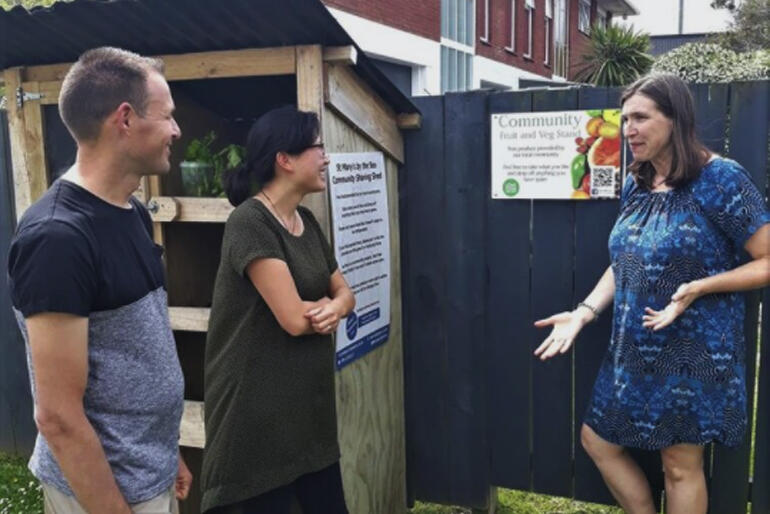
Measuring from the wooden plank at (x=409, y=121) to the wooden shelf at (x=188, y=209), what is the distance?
0.96 metres

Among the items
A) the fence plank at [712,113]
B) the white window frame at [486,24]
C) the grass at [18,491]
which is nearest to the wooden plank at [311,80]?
the fence plank at [712,113]

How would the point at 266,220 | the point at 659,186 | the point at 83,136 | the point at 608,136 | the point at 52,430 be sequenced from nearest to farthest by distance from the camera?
the point at 52,430 → the point at 83,136 → the point at 266,220 → the point at 659,186 → the point at 608,136

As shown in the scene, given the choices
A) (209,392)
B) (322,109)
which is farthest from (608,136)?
(209,392)

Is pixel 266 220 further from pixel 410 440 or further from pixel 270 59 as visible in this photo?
pixel 410 440

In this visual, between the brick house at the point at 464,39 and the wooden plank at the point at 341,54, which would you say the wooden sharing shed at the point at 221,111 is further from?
→ the brick house at the point at 464,39

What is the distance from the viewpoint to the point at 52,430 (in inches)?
60.9

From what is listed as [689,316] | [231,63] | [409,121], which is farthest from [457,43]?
[689,316]

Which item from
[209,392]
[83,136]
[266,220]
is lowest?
[209,392]

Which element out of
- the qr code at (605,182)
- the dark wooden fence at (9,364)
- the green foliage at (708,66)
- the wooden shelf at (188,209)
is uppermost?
the green foliage at (708,66)

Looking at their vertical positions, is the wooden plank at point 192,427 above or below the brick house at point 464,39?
below

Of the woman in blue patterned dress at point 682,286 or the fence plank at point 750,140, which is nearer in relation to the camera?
the woman in blue patterned dress at point 682,286

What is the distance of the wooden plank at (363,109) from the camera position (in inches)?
108

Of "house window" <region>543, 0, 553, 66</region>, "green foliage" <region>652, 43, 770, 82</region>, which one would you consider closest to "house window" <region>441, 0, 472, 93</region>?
"green foliage" <region>652, 43, 770, 82</region>

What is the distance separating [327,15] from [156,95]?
85 centimetres
